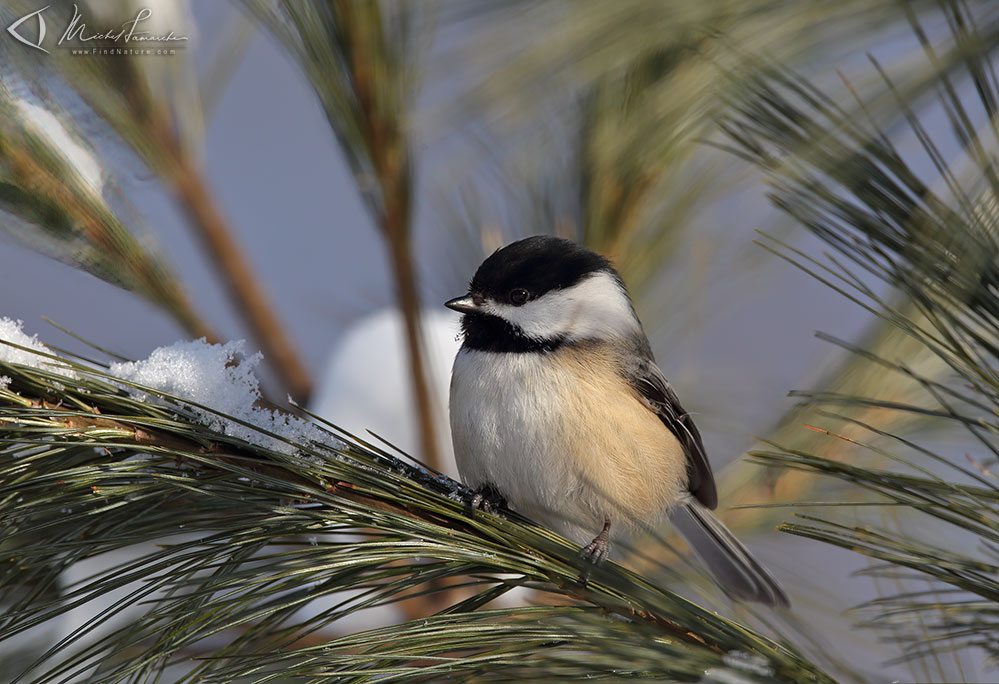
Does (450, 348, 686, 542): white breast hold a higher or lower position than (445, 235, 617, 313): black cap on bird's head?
lower

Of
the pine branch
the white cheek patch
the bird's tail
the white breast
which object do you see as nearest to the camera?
the pine branch

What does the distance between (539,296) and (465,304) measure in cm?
10

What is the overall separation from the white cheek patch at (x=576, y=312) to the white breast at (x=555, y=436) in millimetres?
44

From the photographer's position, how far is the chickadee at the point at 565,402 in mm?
1062

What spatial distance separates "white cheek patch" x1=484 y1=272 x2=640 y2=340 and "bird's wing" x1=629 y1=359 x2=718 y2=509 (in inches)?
3.5

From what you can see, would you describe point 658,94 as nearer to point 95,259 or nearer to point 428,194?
point 428,194

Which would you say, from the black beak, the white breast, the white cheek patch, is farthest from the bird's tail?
the black beak

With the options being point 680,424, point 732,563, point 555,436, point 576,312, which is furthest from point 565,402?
point 732,563

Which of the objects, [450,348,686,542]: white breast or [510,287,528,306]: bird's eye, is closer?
[450,348,686,542]: white breast

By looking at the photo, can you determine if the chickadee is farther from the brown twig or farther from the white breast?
the brown twig

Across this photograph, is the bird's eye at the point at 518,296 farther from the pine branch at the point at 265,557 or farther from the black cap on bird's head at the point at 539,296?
the pine branch at the point at 265,557

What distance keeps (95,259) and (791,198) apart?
0.61 meters

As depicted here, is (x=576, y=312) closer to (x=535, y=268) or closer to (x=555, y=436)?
(x=535, y=268)

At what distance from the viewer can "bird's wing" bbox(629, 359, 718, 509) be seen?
4.08ft
